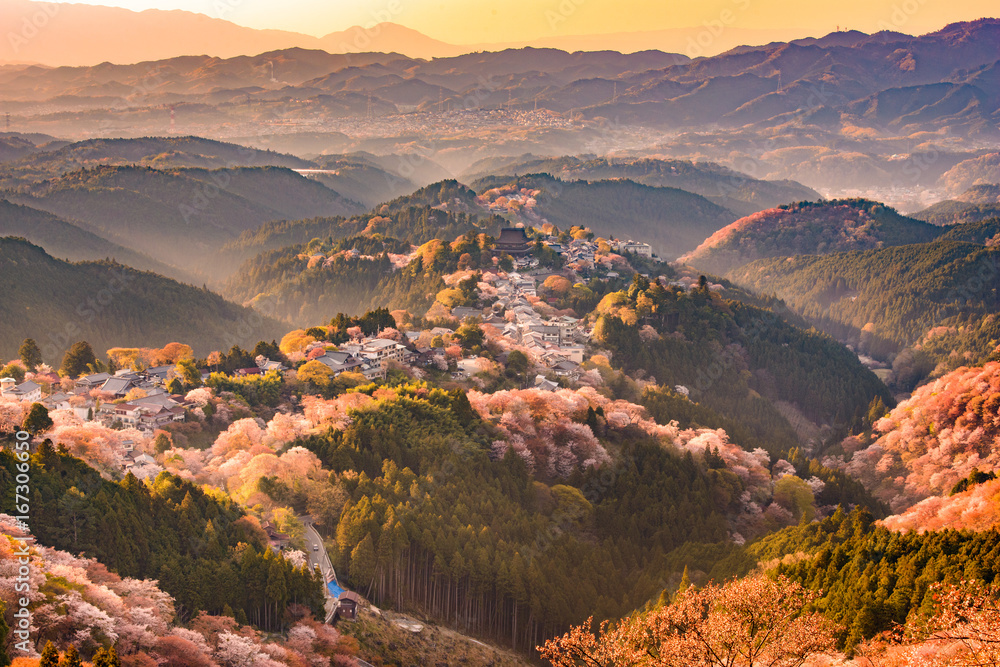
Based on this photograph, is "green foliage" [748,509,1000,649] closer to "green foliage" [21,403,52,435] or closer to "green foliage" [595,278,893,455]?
"green foliage" [21,403,52,435]

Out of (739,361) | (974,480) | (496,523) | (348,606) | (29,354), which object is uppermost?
(739,361)

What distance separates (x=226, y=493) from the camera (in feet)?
223

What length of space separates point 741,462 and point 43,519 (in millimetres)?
75098

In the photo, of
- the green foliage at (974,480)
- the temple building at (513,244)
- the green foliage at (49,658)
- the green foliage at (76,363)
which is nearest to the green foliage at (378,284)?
the temple building at (513,244)

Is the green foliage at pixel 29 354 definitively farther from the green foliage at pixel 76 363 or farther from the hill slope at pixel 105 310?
the hill slope at pixel 105 310

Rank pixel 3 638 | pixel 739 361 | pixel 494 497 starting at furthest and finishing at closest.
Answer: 1. pixel 739 361
2. pixel 494 497
3. pixel 3 638

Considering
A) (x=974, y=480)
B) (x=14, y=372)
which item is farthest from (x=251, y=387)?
(x=974, y=480)

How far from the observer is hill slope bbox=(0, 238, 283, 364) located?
160m

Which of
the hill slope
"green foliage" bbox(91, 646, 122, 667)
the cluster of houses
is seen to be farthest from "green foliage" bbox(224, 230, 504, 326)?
"green foliage" bbox(91, 646, 122, 667)

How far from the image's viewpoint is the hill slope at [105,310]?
159750 mm

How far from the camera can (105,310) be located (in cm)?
16975

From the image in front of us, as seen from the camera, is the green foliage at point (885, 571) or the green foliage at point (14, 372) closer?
the green foliage at point (885, 571)

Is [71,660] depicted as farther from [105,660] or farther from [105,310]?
[105,310]

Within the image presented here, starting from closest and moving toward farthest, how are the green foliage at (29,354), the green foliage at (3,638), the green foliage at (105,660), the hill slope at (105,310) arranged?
the green foliage at (105,660) < the green foliage at (3,638) < the green foliage at (29,354) < the hill slope at (105,310)
